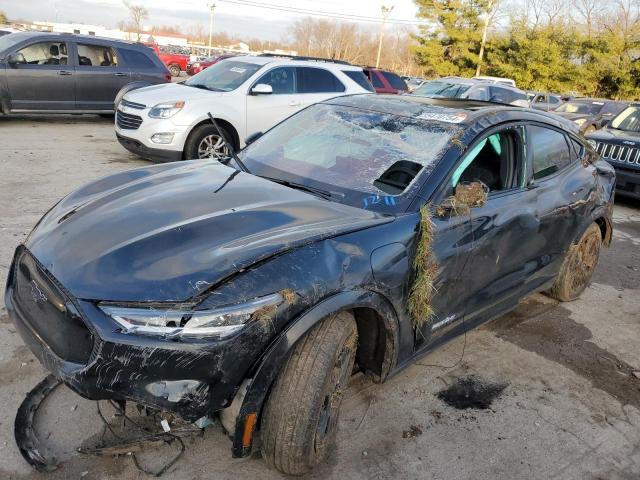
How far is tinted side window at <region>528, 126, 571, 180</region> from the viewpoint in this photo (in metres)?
3.75

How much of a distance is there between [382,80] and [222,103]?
4390mm

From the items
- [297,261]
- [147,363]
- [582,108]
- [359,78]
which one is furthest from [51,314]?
[582,108]

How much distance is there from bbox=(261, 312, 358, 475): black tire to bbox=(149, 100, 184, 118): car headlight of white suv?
613cm

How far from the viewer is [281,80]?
29.4ft

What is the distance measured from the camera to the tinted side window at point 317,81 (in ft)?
30.0

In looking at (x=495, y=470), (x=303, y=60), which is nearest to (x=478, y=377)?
(x=495, y=470)

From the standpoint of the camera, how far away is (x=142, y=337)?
2.04m

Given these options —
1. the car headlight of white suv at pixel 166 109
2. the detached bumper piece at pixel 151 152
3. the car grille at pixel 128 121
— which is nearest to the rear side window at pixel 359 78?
the car headlight of white suv at pixel 166 109

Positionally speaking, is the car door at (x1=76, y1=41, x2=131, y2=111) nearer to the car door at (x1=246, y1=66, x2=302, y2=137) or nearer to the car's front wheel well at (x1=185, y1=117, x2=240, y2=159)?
the car door at (x1=246, y1=66, x2=302, y2=137)

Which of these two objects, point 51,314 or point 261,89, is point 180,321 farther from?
point 261,89

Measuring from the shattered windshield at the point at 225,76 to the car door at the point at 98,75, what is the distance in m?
3.05

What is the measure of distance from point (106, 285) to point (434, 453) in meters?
1.79

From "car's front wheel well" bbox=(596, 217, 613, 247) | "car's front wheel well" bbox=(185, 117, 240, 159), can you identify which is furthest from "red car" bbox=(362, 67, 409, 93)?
"car's front wheel well" bbox=(596, 217, 613, 247)

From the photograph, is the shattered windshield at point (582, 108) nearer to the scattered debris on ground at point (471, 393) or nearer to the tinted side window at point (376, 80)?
the tinted side window at point (376, 80)
